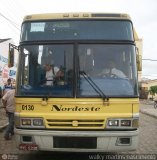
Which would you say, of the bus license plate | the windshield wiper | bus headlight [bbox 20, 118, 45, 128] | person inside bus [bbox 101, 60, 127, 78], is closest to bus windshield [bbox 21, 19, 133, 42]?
person inside bus [bbox 101, 60, 127, 78]

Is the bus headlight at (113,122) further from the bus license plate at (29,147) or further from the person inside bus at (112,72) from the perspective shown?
the bus license plate at (29,147)

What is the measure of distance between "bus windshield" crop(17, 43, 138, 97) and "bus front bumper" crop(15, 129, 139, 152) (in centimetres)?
74

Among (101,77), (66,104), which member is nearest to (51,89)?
(66,104)

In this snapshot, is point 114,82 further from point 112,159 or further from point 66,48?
point 112,159

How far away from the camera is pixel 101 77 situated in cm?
862

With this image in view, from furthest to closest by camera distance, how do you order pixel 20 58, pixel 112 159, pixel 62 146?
pixel 112 159 < pixel 20 58 < pixel 62 146

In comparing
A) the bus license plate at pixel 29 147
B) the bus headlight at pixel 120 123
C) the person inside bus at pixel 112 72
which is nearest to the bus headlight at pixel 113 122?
the bus headlight at pixel 120 123

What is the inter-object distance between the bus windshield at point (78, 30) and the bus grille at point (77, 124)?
5.54 ft

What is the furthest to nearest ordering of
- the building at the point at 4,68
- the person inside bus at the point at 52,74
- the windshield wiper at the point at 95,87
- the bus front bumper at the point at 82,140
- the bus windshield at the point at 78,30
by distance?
the building at the point at 4,68, the bus windshield at the point at 78,30, the person inside bus at the point at 52,74, the windshield wiper at the point at 95,87, the bus front bumper at the point at 82,140

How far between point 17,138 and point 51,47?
192cm

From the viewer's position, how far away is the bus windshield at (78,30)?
8.88m

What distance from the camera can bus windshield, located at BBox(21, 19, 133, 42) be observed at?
8875 mm

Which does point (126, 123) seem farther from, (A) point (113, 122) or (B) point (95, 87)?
(B) point (95, 87)

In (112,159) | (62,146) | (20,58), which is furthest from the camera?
(112,159)
